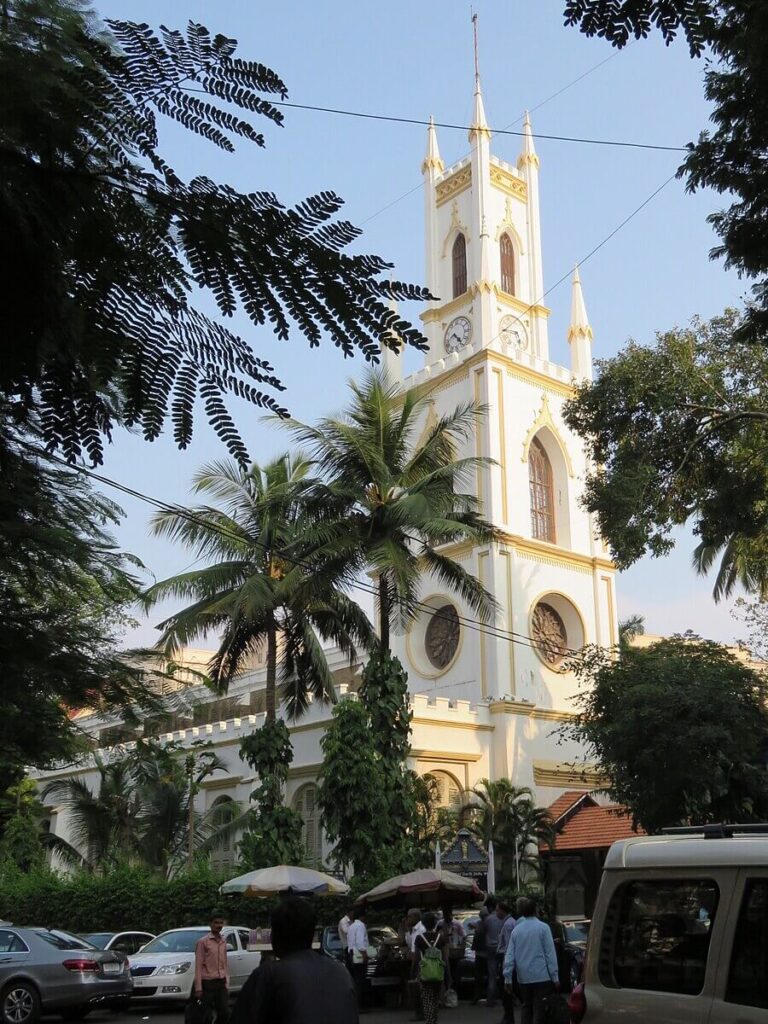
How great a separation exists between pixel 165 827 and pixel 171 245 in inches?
1319

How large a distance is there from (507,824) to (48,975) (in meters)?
15.0

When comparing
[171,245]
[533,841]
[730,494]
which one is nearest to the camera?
[171,245]

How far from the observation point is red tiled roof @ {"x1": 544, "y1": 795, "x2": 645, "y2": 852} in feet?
99.2

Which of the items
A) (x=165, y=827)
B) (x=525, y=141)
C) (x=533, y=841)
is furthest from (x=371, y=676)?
(x=525, y=141)

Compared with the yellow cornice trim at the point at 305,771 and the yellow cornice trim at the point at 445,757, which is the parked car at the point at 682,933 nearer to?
the yellow cornice trim at the point at 445,757

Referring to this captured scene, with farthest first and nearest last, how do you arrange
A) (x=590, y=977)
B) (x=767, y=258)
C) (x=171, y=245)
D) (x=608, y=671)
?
1. (x=608, y=671)
2. (x=767, y=258)
3. (x=590, y=977)
4. (x=171, y=245)

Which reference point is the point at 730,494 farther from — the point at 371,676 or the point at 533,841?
the point at 533,841

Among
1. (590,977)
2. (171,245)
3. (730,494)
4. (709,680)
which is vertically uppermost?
(730,494)

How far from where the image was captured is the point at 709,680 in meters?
23.5

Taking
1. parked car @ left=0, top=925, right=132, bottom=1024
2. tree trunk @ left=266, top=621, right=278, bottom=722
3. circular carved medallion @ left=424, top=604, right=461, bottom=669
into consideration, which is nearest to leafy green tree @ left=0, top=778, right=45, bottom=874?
circular carved medallion @ left=424, top=604, right=461, bottom=669

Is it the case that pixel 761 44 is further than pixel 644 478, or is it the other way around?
pixel 644 478

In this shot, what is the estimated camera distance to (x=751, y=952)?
605cm

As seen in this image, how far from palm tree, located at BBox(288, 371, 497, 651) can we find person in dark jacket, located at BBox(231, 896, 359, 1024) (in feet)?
63.2

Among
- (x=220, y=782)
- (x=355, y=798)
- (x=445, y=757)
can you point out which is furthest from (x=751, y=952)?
(x=220, y=782)
